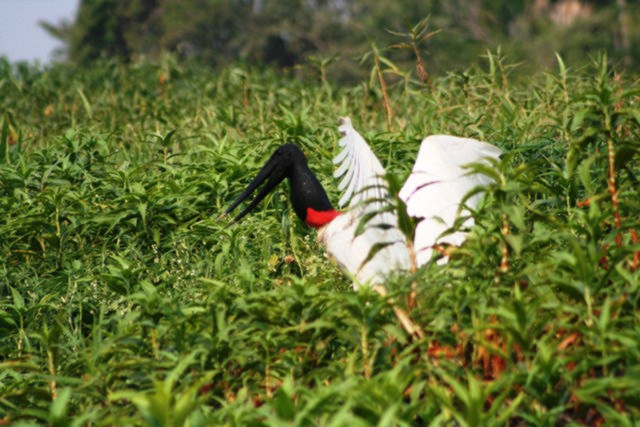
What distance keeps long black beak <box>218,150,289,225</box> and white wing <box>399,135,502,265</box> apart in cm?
70

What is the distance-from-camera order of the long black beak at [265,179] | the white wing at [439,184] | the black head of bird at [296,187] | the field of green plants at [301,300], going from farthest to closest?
the long black beak at [265,179] → the black head of bird at [296,187] → the white wing at [439,184] → the field of green plants at [301,300]

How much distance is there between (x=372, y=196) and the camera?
15.5 feet

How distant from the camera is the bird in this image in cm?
474

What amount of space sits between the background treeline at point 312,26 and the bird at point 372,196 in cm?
2369

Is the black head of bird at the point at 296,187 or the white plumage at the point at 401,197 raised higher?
the black head of bird at the point at 296,187

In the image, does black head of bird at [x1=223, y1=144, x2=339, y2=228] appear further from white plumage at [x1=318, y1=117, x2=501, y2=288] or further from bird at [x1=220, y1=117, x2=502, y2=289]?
white plumage at [x1=318, y1=117, x2=501, y2=288]

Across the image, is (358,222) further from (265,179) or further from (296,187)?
(265,179)

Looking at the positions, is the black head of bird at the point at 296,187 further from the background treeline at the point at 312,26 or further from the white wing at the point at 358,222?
the background treeline at the point at 312,26

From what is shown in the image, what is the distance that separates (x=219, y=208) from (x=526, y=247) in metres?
2.33

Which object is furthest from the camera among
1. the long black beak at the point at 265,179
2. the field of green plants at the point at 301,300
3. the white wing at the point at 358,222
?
the long black beak at the point at 265,179

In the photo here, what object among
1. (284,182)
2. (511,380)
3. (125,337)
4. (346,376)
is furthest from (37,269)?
(511,380)

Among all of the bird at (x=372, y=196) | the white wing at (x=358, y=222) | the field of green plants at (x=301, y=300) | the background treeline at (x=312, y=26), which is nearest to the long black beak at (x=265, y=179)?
the bird at (x=372, y=196)

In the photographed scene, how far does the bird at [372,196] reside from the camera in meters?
4.74

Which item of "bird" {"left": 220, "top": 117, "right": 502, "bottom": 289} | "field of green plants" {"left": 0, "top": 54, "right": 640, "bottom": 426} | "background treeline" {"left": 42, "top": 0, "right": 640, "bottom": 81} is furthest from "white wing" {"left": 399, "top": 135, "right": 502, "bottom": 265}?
"background treeline" {"left": 42, "top": 0, "right": 640, "bottom": 81}
